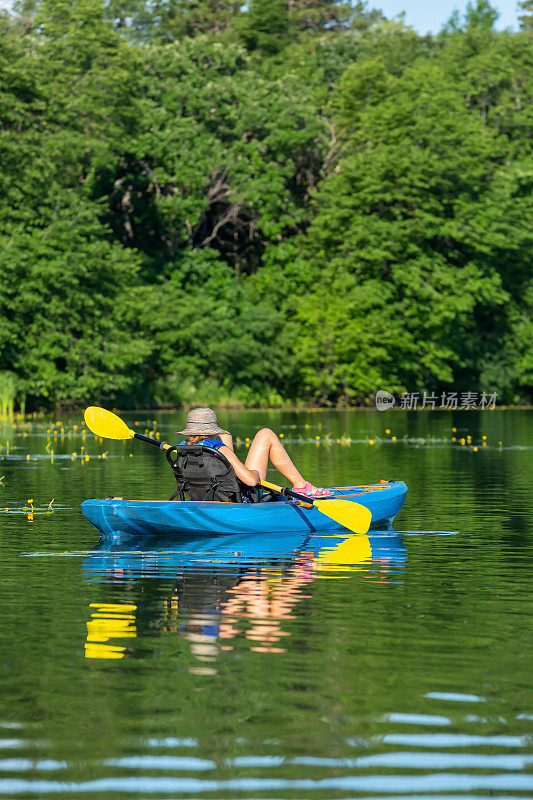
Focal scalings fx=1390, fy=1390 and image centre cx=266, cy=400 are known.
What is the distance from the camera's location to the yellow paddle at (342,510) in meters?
15.5

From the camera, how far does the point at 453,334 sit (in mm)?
66312

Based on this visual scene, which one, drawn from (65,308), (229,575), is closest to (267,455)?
(229,575)

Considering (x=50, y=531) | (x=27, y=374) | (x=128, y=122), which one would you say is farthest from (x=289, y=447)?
(x=128, y=122)

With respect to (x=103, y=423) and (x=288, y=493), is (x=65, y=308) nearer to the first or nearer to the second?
(x=103, y=423)

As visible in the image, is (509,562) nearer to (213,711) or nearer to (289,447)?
(213,711)

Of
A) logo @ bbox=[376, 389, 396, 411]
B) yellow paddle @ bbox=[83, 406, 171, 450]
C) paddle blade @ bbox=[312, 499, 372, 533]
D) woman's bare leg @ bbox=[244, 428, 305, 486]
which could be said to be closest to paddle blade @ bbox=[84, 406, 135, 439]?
yellow paddle @ bbox=[83, 406, 171, 450]

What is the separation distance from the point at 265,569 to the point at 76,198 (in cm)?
4491

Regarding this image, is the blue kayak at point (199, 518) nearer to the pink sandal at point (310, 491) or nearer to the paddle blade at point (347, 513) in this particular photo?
the paddle blade at point (347, 513)

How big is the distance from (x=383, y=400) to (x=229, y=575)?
162 ft

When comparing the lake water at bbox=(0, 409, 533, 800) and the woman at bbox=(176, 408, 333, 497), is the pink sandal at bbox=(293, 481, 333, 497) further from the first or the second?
the lake water at bbox=(0, 409, 533, 800)

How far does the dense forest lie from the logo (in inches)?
36.7

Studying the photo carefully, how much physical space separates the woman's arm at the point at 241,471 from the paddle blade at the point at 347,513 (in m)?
0.98

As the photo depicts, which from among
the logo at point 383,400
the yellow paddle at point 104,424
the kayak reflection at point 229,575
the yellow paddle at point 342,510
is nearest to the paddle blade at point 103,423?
the yellow paddle at point 104,424

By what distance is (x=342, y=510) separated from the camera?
51.5ft
